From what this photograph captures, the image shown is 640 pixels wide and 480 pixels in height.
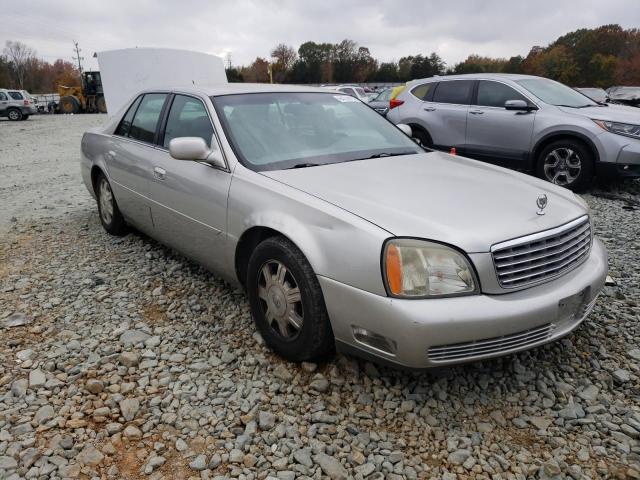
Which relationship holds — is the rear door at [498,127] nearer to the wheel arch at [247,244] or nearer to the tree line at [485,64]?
the wheel arch at [247,244]

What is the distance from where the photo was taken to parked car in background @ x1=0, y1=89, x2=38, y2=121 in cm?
2506

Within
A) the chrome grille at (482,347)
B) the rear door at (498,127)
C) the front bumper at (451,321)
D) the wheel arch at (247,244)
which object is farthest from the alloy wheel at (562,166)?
the wheel arch at (247,244)

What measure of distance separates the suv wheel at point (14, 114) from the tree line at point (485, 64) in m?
23.0

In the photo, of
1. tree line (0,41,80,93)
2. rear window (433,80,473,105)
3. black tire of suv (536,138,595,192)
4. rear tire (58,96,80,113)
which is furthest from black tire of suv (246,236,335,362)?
tree line (0,41,80,93)

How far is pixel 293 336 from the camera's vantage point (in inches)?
104

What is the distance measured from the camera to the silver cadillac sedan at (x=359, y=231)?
2.16 metres

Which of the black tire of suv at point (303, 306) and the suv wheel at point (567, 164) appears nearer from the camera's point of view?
the black tire of suv at point (303, 306)

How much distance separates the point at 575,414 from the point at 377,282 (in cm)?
117

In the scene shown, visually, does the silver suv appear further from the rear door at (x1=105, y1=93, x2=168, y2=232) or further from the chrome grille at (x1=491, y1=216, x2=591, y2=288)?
the rear door at (x1=105, y1=93, x2=168, y2=232)

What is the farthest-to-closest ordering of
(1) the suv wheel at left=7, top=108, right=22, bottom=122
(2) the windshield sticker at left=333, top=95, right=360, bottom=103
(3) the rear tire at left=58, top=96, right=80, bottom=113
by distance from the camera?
(3) the rear tire at left=58, top=96, right=80, bottom=113, (1) the suv wheel at left=7, top=108, right=22, bottom=122, (2) the windshield sticker at left=333, top=95, right=360, bottom=103

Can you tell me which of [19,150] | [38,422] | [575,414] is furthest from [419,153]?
[19,150]

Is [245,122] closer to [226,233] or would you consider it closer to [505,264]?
[226,233]

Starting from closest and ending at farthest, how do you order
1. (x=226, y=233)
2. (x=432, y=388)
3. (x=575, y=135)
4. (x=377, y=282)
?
(x=377, y=282) → (x=432, y=388) → (x=226, y=233) → (x=575, y=135)

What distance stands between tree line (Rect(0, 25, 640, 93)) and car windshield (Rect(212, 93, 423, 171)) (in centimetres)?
5525
